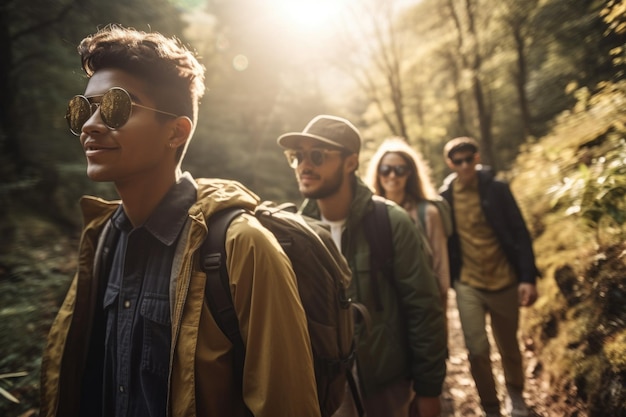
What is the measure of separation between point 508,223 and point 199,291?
3.85m

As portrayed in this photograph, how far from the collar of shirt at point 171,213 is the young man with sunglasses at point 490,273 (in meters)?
3.62

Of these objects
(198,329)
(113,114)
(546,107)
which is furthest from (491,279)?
(546,107)

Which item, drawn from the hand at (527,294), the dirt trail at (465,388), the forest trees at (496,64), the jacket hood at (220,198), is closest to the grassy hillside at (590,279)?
the dirt trail at (465,388)

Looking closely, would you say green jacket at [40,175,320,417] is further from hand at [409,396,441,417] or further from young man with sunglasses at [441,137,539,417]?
young man with sunglasses at [441,137,539,417]

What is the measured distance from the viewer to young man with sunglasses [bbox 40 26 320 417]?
129 cm

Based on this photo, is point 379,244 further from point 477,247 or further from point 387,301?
point 477,247

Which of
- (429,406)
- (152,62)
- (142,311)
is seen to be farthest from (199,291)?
(429,406)

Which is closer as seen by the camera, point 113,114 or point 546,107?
point 113,114

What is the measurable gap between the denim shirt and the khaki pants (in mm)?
3566

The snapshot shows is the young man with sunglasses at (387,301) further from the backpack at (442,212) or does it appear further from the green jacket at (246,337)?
the backpack at (442,212)

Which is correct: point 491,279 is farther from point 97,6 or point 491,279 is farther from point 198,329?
point 97,6

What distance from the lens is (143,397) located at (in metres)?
→ 1.51

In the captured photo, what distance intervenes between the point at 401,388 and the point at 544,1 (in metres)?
8.34

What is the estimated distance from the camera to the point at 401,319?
2.58m
